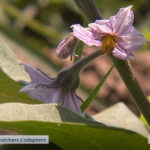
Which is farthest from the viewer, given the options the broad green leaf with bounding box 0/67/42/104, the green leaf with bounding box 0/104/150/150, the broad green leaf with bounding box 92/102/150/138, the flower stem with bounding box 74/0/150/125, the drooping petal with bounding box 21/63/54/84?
the broad green leaf with bounding box 92/102/150/138

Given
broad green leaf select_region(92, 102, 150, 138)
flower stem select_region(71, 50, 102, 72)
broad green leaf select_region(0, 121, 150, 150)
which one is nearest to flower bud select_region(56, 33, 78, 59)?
flower stem select_region(71, 50, 102, 72)

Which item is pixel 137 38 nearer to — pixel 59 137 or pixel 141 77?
pixel 59 137

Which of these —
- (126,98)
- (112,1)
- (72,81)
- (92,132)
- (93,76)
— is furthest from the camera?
(112,1)

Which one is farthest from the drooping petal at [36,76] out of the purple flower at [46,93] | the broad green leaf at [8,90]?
the broad green leaf at [8,90]

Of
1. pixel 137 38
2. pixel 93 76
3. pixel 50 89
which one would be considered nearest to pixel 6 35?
pixel 93 76

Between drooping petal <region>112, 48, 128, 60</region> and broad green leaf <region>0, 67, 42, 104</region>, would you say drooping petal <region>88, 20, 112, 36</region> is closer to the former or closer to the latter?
drooping petal <region>112, 48, 128, 60</region>

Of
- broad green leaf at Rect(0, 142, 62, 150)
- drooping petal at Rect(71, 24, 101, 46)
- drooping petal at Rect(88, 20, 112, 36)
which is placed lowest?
broad green leaf at Rect(0, 142, 62, 150)

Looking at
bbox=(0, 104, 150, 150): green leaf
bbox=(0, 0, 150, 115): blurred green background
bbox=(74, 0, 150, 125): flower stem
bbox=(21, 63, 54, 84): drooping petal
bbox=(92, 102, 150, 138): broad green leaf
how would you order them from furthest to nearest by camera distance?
bbox=(0, 0, 150, 115): blurred green background, bbox=(92, 102, 150, 138): broad green leaf, bbox=(21, 63, 54, 84): drooping petal, bbox=(74, 0, 150, 125): flower stem, bbox=(0, 104, 150, 150): green leaf
